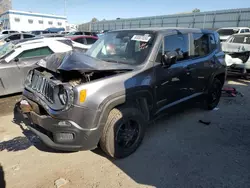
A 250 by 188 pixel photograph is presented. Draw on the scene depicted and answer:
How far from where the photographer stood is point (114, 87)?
2.79 metres

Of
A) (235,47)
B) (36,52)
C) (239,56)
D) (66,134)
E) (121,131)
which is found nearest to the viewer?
(66,134)

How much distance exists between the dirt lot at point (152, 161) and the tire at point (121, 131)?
16 centimetres

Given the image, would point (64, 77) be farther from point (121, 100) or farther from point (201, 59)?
point (201, 59)

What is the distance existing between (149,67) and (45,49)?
169 inches

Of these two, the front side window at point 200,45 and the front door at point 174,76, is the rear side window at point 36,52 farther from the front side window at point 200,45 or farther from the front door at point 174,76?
the front side window at point 200,45

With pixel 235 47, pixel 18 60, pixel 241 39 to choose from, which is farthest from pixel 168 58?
pixel 241 39

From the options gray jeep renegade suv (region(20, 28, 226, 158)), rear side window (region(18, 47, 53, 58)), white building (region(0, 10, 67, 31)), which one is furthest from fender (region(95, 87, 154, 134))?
white building (region(0, 10, 67, 31))

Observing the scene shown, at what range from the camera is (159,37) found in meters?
3.47

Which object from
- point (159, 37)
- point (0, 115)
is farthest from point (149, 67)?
point (0, 115)

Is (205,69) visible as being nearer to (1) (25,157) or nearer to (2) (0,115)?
(1) (25,157)

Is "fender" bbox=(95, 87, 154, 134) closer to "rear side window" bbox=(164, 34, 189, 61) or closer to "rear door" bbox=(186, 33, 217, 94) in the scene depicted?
"rear side window" bbox=(164, 34, 189, 61)

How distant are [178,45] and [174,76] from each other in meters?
0.60

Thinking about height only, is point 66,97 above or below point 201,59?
below

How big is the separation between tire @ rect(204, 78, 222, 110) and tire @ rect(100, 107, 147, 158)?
226 cm
